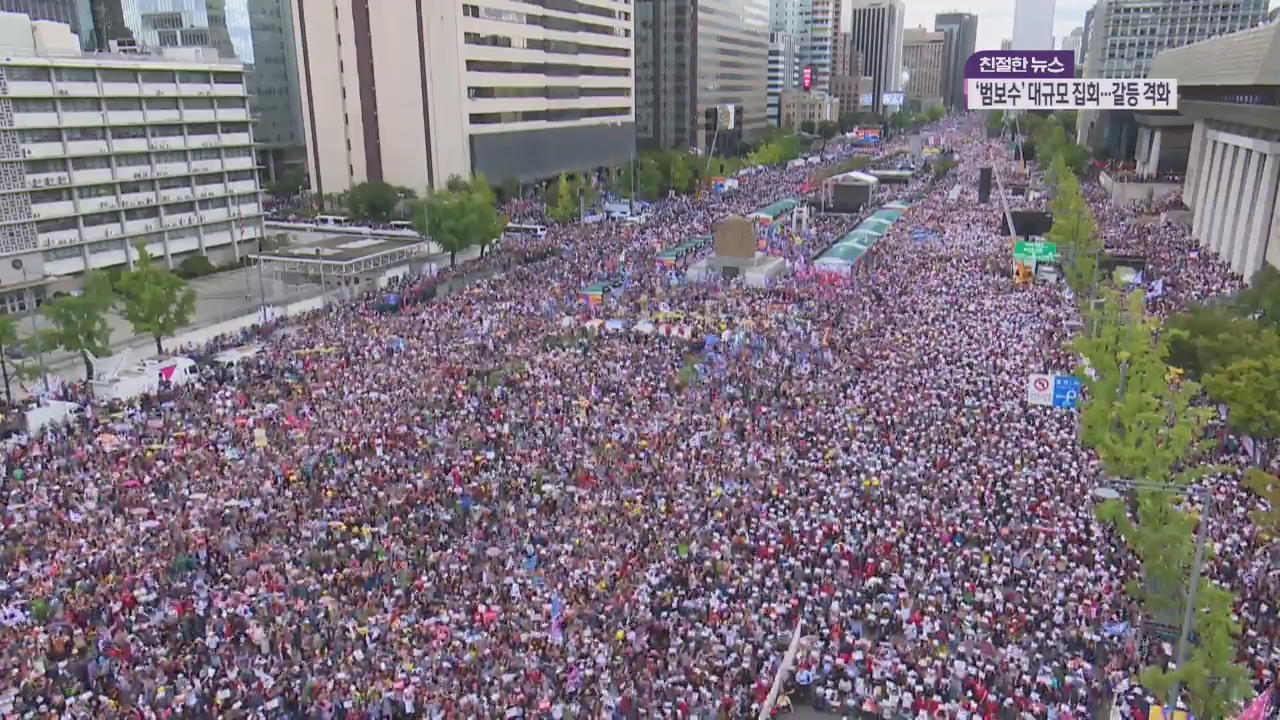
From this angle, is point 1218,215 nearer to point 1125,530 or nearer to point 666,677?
point 1125,530

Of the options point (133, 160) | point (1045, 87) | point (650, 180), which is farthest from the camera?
point (650, 180)

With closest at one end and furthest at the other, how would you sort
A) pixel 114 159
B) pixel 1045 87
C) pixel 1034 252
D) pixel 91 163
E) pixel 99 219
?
pixel 1045 87 → pixel 1034 252 → pixel 91 163 → pixel 99 219 → pixel 114 159

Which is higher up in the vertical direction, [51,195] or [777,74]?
[777,74]

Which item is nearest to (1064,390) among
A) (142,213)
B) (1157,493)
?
(1157,493)

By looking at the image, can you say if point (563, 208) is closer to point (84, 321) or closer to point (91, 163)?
point (91, 163)

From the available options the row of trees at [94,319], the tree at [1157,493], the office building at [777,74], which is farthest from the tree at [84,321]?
the office building at [777,74]

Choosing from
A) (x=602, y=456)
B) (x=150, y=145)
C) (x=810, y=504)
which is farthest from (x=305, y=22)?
(x=810, y=504)

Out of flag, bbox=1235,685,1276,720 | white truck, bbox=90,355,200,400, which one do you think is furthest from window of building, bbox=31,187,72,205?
flag, bbox=1235,685,1276,720
